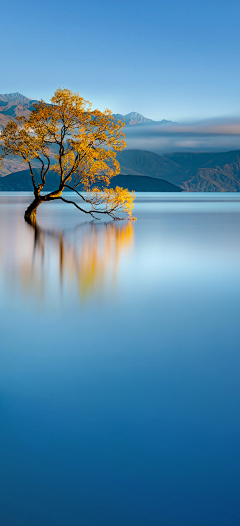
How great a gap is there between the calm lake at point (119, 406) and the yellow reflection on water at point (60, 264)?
0.97 ft

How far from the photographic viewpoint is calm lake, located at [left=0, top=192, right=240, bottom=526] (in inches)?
164

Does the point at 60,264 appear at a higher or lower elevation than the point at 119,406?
higher

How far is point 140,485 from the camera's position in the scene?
435cm

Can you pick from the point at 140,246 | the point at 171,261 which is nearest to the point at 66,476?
the point at 171,261

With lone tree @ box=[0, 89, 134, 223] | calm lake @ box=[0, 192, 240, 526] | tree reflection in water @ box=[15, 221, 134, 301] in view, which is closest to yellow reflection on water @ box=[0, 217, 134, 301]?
tree reflection in water @ box=[15, 221, 134, 301]

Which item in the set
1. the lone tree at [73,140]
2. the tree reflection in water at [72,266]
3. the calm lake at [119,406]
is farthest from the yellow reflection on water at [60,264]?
the lone tree at [73,140]

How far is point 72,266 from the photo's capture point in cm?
1727

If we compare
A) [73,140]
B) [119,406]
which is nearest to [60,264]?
[119,406]

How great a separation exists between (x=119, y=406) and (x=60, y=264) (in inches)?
485

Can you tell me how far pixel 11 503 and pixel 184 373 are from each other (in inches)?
143

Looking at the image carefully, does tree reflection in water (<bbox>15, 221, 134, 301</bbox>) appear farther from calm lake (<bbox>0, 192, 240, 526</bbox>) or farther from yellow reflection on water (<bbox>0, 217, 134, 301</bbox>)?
calm lake (<bbox>0, 192, 240, 526</bbox>)

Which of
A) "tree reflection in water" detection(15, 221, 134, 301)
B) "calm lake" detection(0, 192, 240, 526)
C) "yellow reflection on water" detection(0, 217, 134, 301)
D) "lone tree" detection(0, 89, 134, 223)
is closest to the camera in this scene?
"calm lake" detection(0, 192, 240, 526)

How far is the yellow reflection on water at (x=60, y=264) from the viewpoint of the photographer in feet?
44.3

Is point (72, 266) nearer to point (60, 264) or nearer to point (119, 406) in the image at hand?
point (60, 264)
